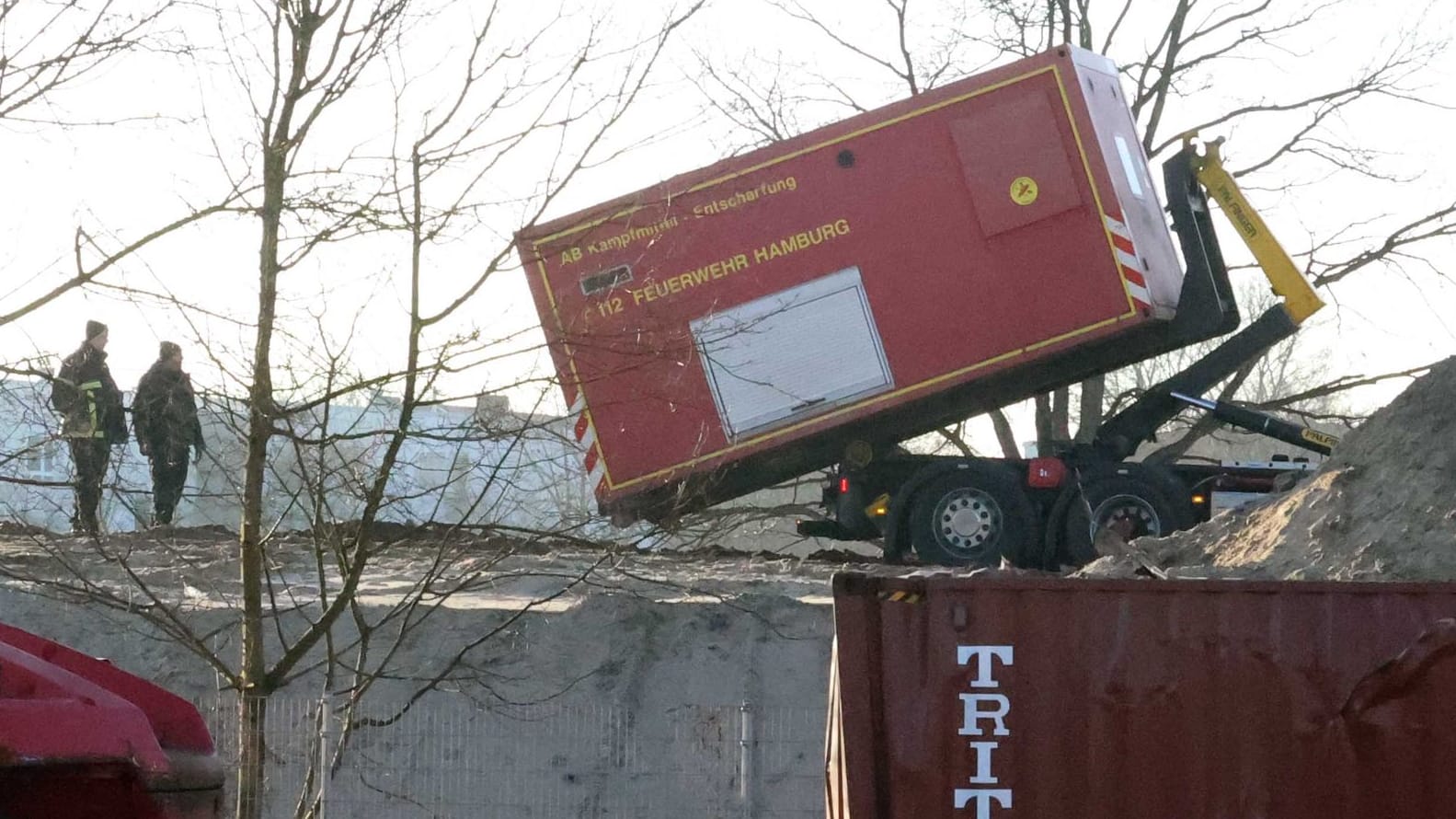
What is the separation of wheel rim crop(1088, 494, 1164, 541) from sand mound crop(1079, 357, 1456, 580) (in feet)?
8.95

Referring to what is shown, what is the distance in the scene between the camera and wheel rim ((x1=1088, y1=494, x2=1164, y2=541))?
1271 cm

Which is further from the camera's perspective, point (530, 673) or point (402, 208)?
point (530, 673)

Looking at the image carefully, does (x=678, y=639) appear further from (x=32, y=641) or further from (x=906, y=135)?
(x=32, y=641)

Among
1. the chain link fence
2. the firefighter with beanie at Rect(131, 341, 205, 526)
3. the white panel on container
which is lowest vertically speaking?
the chain link fence

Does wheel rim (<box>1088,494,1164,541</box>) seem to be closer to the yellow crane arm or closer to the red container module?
the red container module

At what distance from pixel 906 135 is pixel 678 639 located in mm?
3931

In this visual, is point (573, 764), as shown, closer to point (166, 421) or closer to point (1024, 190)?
point (166, 421)

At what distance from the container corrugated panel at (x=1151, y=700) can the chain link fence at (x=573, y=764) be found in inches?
191

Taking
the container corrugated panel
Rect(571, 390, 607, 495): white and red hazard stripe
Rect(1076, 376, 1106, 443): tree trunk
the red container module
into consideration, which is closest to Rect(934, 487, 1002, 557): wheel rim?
the red container module

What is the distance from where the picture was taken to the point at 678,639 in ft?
39.8

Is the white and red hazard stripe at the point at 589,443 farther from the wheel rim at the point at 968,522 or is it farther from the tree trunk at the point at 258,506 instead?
the wheel rim at the point at 968,522

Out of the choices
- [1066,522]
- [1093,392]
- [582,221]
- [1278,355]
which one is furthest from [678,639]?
[1278,355]

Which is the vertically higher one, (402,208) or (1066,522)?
(402,208)

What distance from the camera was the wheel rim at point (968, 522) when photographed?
13023mm
